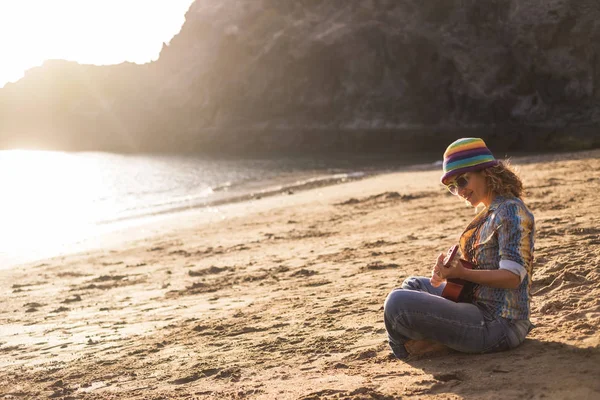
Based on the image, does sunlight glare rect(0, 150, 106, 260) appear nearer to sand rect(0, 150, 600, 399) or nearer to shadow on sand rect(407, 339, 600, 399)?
sand rect(0, 150, 600, 399)

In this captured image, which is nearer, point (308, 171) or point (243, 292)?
point (243, 292)

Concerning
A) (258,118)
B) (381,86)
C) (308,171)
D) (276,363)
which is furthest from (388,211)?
(258,118)

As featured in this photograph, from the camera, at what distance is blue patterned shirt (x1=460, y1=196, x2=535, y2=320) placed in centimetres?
360

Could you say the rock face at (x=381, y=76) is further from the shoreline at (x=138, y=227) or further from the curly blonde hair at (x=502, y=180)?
the curly blonde hair at (x=502, y=180)

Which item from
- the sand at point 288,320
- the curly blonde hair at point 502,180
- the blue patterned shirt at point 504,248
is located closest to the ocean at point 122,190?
the sand at point 288,320

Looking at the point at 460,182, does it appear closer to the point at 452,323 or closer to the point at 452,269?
the point at 452,269

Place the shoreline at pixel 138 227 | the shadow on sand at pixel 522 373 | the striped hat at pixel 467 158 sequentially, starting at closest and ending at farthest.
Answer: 1. the shadow on sand at pixel 522 373
2. the striped hat at pixel 467 158
3. the shoreline at pixel 138 227

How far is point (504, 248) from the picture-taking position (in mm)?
3604

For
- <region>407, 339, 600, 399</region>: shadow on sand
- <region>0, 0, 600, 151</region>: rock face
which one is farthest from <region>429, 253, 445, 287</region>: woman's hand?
<region>0, 0, 600, 151</region>: rock face

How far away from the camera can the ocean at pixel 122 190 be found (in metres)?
21.8

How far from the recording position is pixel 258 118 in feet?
250

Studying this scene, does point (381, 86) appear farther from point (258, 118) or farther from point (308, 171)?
point (308, 171)

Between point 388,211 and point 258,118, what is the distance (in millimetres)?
64037

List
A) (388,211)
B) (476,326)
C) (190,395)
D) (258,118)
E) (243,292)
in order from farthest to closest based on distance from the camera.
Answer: (258,118) → (388,211) → (243,292) → (190,395) → (476,326)
